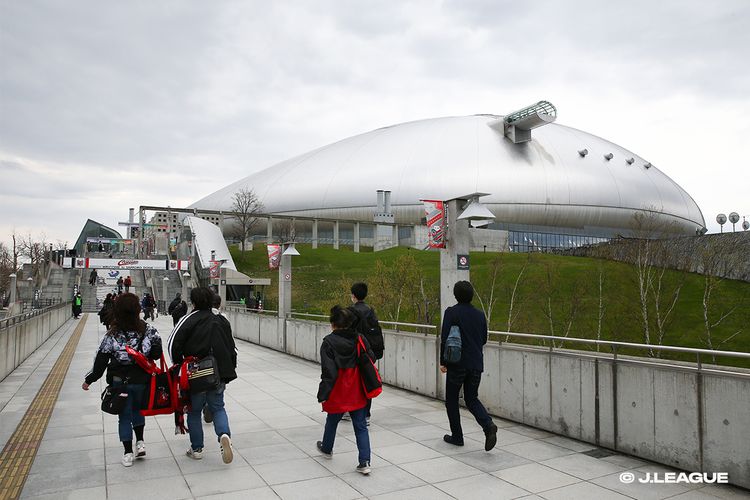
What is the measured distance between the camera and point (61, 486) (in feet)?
16.8

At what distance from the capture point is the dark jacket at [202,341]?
5605 mm

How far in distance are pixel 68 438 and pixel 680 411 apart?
6.93 m

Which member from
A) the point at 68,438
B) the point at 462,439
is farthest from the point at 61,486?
the point at 462,439

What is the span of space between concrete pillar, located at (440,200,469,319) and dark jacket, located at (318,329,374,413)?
3475 millimetres

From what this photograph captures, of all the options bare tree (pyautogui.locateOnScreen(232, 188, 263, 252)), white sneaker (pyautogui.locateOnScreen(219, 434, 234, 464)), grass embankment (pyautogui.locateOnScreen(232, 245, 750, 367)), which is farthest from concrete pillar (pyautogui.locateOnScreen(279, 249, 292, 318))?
bare tree (pyautogui.locateOnScreen(232, 188, 263, 252))

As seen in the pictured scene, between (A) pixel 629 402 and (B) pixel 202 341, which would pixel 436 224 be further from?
(B) pixel 202 341

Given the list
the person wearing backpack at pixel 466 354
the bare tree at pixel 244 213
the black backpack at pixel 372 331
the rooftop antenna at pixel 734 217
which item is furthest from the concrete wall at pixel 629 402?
the bare tree at pixel 244 213

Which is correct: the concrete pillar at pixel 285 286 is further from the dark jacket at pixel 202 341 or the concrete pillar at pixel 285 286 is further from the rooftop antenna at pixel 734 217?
the rooftop antenna at pixel 734 217

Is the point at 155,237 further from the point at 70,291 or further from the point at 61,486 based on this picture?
the point at 61,486

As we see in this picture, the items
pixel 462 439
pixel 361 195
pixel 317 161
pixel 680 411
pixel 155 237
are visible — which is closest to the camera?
pixel 680 411

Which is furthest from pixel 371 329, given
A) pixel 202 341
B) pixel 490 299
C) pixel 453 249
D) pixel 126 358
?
pixel 490 299

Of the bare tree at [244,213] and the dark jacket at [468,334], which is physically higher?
the bare tree at [244,213]

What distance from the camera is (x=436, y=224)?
8.86 meters

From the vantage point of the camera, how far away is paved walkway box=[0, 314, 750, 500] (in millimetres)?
5016
